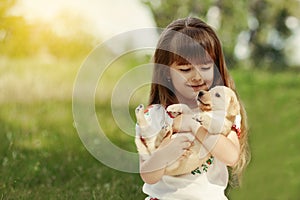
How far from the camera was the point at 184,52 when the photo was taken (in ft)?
10.4

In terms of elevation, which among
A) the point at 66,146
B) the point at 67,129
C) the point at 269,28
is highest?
the point at 66,146

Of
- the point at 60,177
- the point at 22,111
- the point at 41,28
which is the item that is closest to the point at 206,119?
the point at 60,177

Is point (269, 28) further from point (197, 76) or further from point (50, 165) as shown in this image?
point (197, 76)

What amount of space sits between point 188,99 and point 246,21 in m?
14.2

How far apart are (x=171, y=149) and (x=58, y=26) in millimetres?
9549

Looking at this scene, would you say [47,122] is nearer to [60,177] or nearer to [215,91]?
[60,177]

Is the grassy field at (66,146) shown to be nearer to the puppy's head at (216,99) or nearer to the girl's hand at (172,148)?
the girl's hand at (172,148)

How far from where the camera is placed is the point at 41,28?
11.9 metres

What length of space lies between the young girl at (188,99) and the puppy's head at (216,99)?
107 mm

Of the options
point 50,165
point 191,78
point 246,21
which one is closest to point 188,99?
point 191,78

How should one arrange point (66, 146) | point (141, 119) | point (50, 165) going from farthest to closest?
point (66, 146), point (50, 165), point (141, 119)

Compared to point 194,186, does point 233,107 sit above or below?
above

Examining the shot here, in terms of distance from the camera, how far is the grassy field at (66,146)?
4793 mm

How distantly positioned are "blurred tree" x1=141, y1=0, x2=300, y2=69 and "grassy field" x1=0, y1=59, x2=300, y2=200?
227 inches
